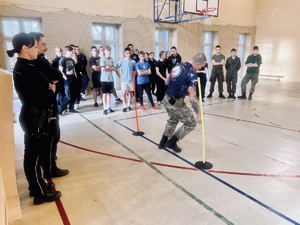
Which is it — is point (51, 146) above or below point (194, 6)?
below

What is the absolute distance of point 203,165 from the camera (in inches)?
127

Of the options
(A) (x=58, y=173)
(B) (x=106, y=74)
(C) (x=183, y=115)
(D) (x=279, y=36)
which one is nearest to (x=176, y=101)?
(C) (x=183, y=115)

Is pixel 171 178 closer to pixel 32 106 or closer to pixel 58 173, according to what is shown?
pixel 58 173

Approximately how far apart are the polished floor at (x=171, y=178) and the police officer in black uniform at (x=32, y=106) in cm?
35

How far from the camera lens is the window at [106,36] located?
962 centimetres

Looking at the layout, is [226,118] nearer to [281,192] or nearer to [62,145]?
[281,192]

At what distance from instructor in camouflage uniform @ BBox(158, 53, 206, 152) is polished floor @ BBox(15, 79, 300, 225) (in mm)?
388

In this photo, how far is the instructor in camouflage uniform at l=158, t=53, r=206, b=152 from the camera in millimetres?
3318

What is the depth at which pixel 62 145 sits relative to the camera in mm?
3980

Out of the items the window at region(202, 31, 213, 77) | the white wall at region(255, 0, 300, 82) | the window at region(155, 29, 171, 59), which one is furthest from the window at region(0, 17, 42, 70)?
→ the white wall at region(255, 0, 300, 82)

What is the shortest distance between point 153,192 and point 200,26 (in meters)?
11.2

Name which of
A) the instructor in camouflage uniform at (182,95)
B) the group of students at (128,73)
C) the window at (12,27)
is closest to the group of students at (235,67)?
the group of students at (128,73)

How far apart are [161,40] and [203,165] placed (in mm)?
9370

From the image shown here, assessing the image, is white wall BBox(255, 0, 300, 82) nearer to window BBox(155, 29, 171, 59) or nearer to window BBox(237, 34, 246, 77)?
window BBox(237, 34, 246, 77)
